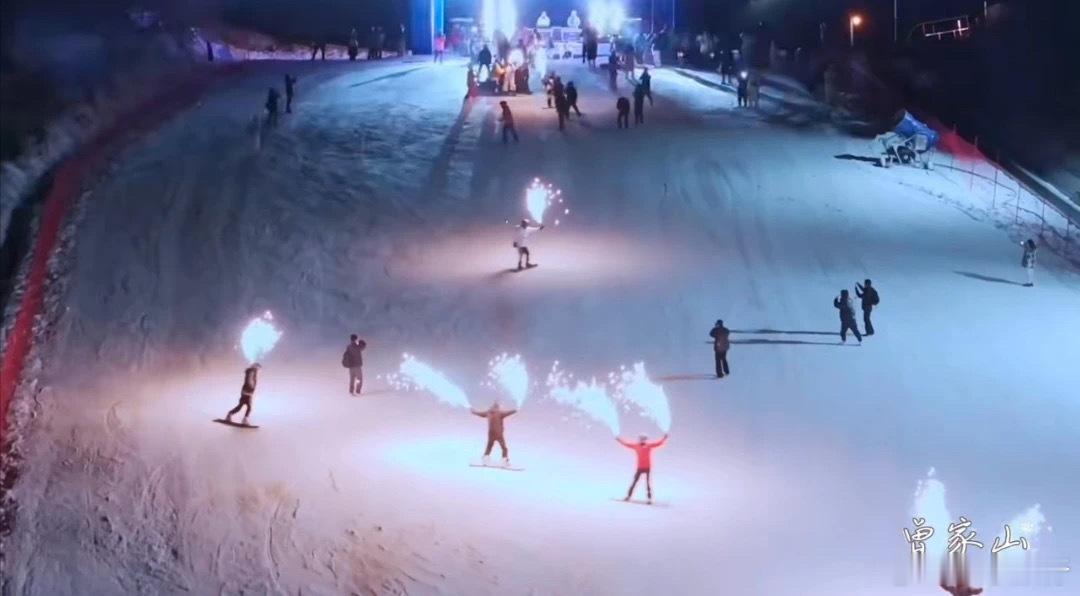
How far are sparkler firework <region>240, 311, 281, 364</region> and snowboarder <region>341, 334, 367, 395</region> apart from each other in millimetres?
2567

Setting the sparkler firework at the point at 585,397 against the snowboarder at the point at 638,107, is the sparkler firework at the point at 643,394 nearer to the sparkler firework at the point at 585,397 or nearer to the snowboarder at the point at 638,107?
the sparkler firework at the point at 585,397

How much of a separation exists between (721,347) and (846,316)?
2.59 metres

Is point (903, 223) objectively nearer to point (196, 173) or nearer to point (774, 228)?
point (774, 228)

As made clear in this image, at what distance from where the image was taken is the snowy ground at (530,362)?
14.5m

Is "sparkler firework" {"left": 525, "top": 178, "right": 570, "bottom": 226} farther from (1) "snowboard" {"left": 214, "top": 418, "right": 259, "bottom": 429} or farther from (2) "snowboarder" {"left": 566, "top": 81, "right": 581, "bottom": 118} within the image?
(1) "snowboard" {"left": 214, "top": 418, "right": 259, "bottom": 429}

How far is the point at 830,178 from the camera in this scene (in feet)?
106

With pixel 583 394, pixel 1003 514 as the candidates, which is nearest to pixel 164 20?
pixel 583 394

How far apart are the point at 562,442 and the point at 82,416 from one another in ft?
22.6

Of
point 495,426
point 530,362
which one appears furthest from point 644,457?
point 530,362

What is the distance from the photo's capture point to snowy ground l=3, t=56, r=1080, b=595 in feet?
47.6

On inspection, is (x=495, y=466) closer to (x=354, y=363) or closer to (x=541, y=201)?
(x=354, y=363)

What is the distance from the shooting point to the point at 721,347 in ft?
67.5

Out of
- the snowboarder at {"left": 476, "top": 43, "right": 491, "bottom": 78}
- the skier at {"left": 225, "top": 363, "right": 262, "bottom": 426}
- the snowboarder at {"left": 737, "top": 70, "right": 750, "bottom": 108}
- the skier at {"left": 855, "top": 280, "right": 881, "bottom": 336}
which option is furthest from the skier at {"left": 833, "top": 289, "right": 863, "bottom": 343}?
the snowboarder at {"left": 476, "top": 43, "right": 491, "bottom": 78}

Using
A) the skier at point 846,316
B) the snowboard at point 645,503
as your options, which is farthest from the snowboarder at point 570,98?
the snowboard at point 645,503
